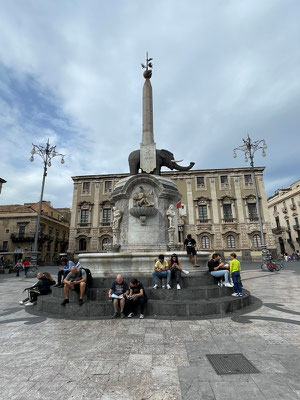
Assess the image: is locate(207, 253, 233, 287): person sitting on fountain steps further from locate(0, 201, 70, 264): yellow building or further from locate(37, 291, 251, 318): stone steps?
locate(0, 201, 70, 264): yellow building

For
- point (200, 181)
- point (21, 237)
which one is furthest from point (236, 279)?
point (21, 237)

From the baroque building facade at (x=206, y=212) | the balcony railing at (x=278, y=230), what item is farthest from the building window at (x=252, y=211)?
the balcony railing at (x=278, y=230)

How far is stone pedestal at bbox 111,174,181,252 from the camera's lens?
379 inches

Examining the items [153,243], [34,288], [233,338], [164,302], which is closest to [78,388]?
[233,338]

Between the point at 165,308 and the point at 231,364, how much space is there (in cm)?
267

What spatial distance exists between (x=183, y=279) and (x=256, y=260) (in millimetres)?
31747

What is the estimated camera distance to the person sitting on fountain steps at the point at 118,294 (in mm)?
5788

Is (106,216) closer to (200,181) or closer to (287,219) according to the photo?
Result: (200,181)

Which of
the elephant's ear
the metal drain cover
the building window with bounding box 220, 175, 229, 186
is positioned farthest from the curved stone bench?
the building window with bounding box 220, 175, 229, 186

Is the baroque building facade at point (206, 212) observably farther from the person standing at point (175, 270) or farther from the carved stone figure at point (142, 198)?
the person standing at point (175, 270)

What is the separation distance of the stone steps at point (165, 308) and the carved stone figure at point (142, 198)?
4350 mm

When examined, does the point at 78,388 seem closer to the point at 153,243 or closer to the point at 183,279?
the point at 183,279

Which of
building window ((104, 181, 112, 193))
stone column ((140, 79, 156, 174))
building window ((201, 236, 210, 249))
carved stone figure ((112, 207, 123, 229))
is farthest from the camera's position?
building window ((104, 181, 112, 193))

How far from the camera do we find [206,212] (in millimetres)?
38281
